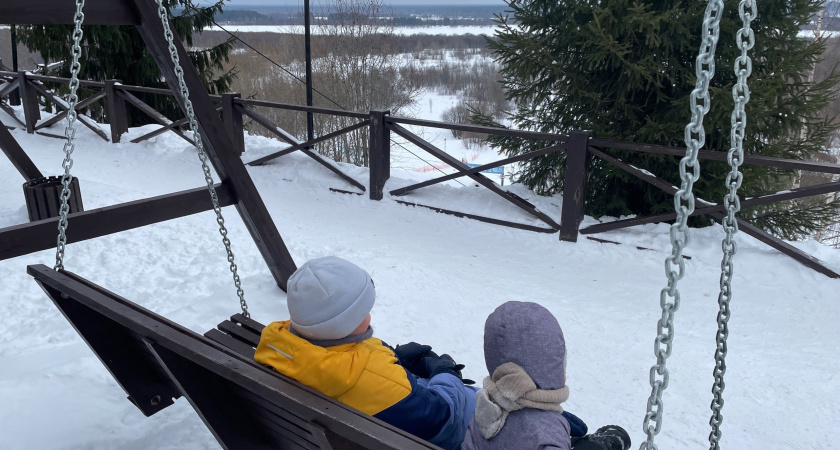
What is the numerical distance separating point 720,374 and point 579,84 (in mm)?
5110

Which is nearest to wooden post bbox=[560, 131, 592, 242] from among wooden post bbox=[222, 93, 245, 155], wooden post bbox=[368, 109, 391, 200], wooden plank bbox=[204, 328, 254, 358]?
wooden post bbox=[368, 109, 391, 200]

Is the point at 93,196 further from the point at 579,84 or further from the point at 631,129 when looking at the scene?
the point at 631,129

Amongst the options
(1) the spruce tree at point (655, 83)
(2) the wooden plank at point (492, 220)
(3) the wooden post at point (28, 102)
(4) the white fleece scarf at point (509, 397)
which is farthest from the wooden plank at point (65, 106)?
(4) the white fleece scarf at point (509, 397)

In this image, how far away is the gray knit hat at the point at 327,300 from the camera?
1888mm

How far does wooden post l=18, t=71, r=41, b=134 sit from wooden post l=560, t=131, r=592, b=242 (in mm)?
8725

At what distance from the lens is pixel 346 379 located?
189cm

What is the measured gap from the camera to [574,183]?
5906 mm

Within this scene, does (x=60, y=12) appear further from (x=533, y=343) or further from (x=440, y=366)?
(x=533, y=343)

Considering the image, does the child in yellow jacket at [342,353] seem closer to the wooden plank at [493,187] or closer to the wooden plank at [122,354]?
the wooden plank at [122,354]

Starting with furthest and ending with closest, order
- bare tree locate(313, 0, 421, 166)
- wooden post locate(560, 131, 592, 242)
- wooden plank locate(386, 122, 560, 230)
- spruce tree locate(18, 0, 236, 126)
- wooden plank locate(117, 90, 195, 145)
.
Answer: bare tree locate(313, 0, 421, 166), spruce tree locate(18, 0, 236, 126), wooden plank locate(117, 90, 195, 145), wooden plank locate(386, 122, 560, 230), wooden post locate(560, 131, 592, 242)

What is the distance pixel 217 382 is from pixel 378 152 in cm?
517

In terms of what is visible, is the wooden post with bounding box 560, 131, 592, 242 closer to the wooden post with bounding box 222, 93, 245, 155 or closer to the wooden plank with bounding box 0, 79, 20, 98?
the wooden post with bounding box 222, 93, 245, 155

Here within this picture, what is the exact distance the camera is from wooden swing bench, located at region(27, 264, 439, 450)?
1.67 m

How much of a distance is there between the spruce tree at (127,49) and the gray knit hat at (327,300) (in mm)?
10626
